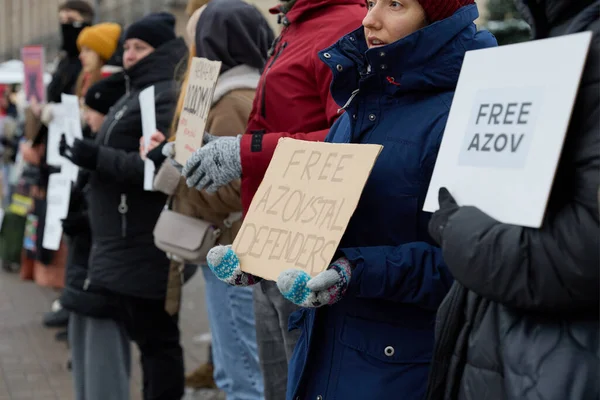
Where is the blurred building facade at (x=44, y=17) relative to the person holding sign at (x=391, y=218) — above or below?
below

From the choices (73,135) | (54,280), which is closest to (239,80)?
(73,135)

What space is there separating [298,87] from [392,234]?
94 centimetres

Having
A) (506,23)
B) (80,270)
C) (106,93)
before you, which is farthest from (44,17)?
(80,270)

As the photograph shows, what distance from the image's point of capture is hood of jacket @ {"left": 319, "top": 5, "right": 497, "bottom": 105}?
7.42 feet

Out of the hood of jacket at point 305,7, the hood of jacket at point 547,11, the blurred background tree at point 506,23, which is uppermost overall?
the hood of jacket at point 547,11

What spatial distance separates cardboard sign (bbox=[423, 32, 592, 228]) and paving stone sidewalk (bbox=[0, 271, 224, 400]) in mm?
3769

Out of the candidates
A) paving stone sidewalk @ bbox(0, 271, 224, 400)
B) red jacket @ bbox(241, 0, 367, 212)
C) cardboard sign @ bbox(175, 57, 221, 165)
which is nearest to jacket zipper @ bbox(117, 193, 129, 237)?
cardboard sign @ bbox(175, 57, 221, 165)

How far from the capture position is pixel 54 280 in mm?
7707

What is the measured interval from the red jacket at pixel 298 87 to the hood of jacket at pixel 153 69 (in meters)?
1.47

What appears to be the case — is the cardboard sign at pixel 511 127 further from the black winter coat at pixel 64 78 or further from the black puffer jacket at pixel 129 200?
the black winter coat at pixel 64 78

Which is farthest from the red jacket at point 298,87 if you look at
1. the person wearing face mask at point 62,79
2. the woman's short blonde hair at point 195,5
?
the person wearing face mask at point 62,79

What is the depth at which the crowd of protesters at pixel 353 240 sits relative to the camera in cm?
161

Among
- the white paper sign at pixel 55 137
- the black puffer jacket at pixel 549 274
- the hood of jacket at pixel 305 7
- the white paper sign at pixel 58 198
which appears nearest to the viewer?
the black puffer jacket at pixel 549 274

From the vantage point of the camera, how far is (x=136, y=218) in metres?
4.54
